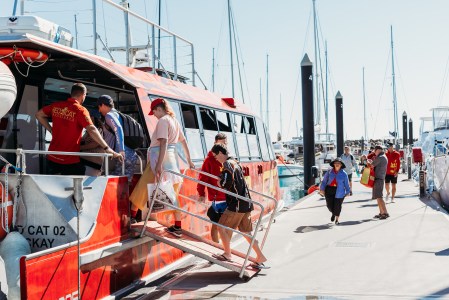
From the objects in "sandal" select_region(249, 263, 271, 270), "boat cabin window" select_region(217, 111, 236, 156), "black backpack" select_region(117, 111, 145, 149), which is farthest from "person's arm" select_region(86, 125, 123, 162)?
"boat cabin window" select_region(217, 111, 236, 156)

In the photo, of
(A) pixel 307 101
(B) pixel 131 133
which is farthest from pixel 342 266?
(A) pixel 307 101

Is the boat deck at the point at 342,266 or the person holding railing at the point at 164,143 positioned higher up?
the person holding railing at the point at 164,143

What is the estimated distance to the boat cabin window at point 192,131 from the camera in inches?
348

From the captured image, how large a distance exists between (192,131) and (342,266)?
3.09 meters

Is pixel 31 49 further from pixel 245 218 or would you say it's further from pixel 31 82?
pixel 245 218

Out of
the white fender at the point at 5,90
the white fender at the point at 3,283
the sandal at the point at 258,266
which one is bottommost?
the sandal at the point at 258,266

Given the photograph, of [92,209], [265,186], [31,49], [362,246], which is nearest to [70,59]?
[31,49]

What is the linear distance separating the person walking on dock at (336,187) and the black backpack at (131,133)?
242 inches

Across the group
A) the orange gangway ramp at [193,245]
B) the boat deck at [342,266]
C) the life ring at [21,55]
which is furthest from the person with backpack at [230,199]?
the life ring at [21,55]

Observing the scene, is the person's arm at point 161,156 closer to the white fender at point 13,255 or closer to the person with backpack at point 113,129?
the person with backpack at point 113,129

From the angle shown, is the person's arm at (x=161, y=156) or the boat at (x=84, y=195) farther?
the person's arm at (x=161, y=156)

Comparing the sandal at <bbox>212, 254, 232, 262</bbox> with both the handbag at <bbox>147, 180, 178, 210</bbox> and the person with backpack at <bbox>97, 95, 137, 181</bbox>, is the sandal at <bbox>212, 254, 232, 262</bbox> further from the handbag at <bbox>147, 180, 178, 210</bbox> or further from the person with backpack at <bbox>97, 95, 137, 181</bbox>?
the person with backpack at <bbox>97, 95, 137, 181</bbox>

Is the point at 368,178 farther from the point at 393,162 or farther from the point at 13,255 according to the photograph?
the point at 13,255

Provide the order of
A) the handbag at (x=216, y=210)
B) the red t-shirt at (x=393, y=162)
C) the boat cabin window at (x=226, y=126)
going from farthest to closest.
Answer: the red t-shirt at (x=393, y=162) → the boat cabin window at (x=226, y=126) → the handbag at (x=216, y=210)
